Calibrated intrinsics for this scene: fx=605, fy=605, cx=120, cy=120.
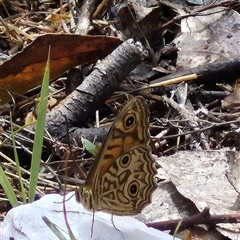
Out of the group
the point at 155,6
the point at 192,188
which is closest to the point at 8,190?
the point at 192,188

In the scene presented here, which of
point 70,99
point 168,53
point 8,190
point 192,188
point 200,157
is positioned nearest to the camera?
point 8,190

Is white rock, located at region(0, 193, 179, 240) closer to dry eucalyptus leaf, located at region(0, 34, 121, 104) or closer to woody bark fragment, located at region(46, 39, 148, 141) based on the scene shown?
woody bark fragment, located at region(46, 39, 148, 141)

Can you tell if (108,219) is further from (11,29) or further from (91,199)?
(11,29)

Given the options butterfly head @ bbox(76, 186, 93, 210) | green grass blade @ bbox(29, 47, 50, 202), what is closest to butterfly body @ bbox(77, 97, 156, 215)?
butterfly head @ bbox(76, 186, 93, 210)

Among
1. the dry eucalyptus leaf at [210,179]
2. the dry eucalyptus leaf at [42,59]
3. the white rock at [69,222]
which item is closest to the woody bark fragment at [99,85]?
the dry eucalyptus leaf at [42,59]

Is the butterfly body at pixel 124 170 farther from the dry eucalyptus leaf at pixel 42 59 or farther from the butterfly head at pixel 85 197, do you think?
the dry eucalyptus leaf at pixel 42 59

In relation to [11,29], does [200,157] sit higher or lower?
lower
